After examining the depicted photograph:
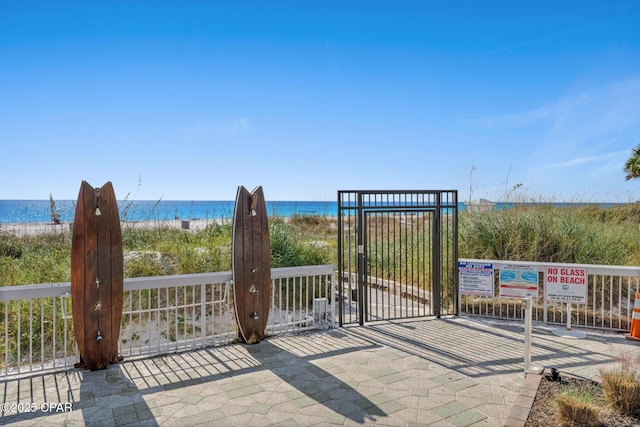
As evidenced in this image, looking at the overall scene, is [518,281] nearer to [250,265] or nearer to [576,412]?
[576,412]

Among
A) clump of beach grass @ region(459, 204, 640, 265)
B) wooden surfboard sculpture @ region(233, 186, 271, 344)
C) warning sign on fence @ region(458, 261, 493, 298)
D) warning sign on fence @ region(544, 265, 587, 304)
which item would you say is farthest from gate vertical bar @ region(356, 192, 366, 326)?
clump of beach grass @ region(459, 204, 640, 265)

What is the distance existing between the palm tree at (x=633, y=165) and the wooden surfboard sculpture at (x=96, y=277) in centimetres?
1585

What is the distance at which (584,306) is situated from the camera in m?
5.51

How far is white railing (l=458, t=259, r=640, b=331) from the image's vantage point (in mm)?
4633

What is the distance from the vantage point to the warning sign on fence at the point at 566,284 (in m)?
4.66

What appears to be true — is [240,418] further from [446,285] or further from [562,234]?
[562,234]

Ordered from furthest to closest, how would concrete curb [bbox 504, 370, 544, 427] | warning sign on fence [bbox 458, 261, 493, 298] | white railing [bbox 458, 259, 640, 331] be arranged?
1. warning sign on fence [bbox 458, 261, 493, 298]
2. white railing [bbox 458, 259, 640, 331]
3. concrete curb [bbox 504, 370, 544, 427]

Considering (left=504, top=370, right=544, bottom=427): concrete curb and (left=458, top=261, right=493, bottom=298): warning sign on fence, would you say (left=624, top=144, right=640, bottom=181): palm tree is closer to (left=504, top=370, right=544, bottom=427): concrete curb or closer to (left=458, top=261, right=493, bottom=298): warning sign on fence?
(left=458, top=261, right=493, bottom=298): warning sign on fence

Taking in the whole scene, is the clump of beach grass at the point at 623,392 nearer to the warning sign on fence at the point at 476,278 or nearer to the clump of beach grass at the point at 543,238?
the warning sign on fence at the point at 476,278

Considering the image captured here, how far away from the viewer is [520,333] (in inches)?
183

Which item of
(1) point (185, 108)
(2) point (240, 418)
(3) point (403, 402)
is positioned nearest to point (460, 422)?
(3) point (403, 402)

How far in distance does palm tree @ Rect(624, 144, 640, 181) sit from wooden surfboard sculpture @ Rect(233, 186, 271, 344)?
14.3m

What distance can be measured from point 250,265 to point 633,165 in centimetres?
1456

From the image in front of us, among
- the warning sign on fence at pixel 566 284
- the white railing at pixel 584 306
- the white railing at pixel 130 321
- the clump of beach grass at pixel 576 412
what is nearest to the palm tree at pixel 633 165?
the white railing at pixel 584 306
